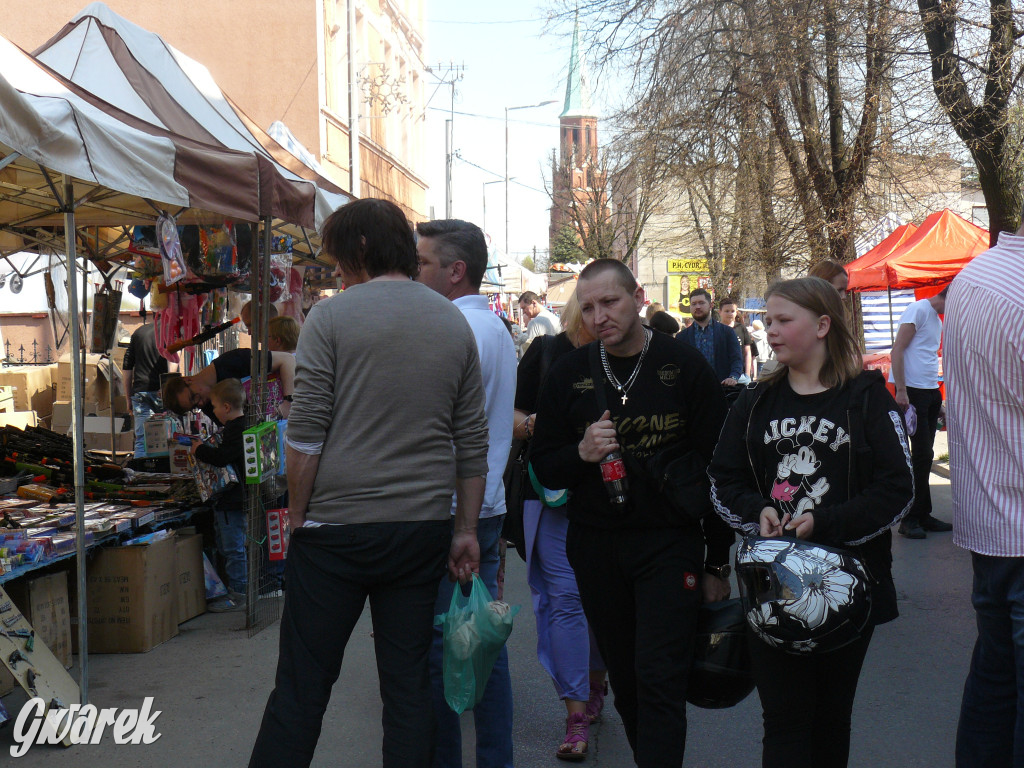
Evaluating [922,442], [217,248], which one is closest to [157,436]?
[217,248]

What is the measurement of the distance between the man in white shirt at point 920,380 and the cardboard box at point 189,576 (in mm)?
5399

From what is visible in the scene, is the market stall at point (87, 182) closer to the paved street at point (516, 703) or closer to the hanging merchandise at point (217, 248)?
the hanging merchandise at point (217, 248)

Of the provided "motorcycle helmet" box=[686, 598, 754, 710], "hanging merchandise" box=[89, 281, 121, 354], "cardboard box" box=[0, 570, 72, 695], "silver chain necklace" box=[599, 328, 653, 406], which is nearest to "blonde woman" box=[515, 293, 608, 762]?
"silver chain necklace" box=[599, 328, 653, 406]

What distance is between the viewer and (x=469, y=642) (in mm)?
3023

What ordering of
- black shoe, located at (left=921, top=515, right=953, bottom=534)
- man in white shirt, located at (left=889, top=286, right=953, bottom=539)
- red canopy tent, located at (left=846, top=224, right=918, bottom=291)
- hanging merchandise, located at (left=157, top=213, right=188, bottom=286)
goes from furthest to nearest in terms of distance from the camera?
red canopy tent, located at (left=846, top=224, right=918, bottom=291)
black shoe, located at (left=921, top=515, right=953, bottom=534)
man in white shirt, located at (left=889, top=286, right=953, bottom=539)
hanging merchandise, located at (left=157, top=213, right=188, bottom=286)

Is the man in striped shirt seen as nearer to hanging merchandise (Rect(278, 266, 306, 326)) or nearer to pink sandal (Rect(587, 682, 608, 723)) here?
pink sandal (Rect(587, 682, 608, 723))

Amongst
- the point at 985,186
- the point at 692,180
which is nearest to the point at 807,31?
the point at 692,180

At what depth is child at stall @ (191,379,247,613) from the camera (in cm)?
597

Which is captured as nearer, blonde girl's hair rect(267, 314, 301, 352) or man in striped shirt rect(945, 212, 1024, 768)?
man in striped shirt rect(945, 212, 1024, 768)

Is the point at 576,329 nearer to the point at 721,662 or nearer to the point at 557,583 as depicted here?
the point at 557,583

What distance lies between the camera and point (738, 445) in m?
2.88

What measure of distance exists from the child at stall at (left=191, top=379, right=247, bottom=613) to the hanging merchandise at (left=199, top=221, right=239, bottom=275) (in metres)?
0.85

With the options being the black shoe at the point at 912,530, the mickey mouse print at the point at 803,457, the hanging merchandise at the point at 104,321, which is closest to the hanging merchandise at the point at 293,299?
the hanging merchandise at the point at 104,321

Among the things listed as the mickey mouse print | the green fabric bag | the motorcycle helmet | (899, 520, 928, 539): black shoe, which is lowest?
(899, 520, 928, 539): black shoe
